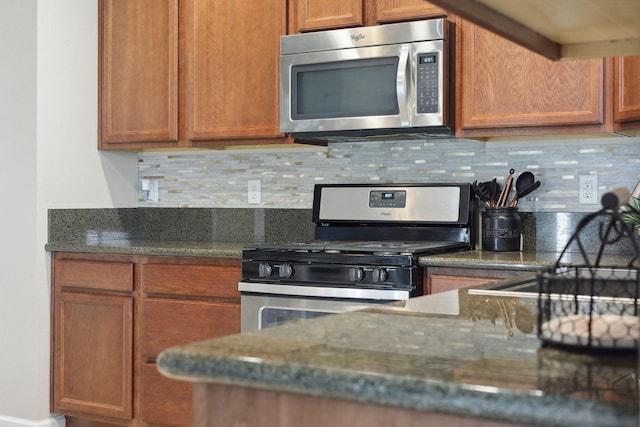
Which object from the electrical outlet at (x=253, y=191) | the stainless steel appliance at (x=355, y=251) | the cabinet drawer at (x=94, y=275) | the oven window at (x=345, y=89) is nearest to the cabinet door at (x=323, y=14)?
the oven window at (x=345, y=89)

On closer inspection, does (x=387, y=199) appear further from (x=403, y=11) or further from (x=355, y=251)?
(x=403, y=11)

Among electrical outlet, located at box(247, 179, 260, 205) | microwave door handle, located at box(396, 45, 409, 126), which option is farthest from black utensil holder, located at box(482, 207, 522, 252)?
electrical outlet, located at box(247, 179, 260, 205)

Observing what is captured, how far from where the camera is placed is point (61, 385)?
378cm

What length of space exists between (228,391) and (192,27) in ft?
9.75

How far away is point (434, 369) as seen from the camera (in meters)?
0.85

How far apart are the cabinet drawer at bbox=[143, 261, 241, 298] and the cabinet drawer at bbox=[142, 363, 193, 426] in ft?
1.09

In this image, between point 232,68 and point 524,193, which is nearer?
point 524,193

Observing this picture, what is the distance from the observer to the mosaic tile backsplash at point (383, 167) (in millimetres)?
3283

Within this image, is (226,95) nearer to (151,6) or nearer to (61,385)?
(151,6)

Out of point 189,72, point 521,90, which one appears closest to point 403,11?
point 521,90

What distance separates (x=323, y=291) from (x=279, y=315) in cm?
23

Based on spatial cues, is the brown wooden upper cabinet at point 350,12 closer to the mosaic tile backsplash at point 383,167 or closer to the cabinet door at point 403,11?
the cabinet door at point 403,11

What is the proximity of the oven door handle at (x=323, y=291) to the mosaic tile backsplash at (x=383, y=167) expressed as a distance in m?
0.73

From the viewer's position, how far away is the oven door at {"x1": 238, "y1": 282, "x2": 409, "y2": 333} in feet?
9.77
